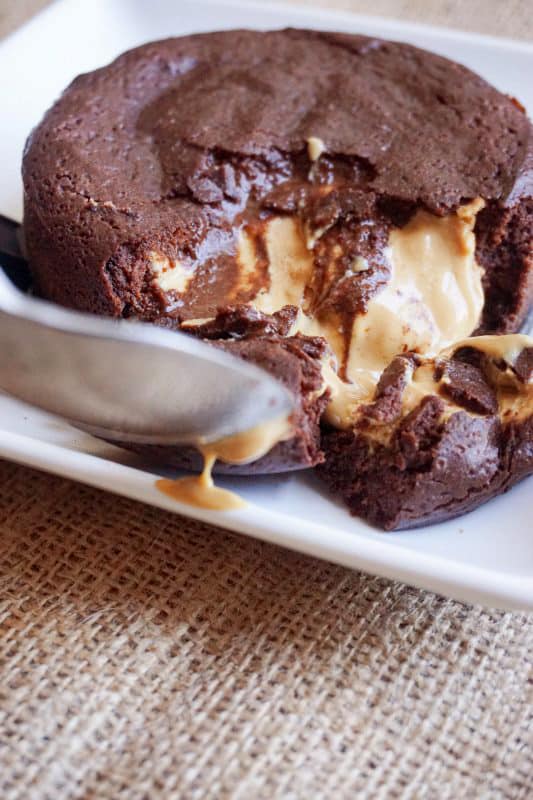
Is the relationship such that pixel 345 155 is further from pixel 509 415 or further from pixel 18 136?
pixel 18 136

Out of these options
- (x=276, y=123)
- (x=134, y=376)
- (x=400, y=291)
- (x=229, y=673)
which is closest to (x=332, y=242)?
(x=400, y=291)

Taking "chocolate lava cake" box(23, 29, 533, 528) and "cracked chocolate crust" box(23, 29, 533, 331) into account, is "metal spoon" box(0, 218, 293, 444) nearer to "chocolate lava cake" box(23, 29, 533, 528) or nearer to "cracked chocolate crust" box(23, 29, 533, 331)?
"chocolate lava cake" box(23, 29, 533, 528)

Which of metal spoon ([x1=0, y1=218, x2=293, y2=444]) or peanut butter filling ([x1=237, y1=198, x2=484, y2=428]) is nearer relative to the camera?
metal spoon ([x1=0, y1=218, x2=293, y2=444])

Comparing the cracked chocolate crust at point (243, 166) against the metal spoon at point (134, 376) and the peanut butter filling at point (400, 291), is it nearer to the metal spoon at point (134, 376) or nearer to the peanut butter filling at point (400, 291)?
the peanut butter filling at point (400, 291)

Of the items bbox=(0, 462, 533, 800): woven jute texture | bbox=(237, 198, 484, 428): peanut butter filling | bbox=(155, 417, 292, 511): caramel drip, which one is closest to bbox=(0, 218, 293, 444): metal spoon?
bbox=(155, 417, 292, 511): caramel drip

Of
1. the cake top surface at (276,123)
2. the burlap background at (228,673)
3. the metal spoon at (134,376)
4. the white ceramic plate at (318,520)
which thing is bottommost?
the burlap background at (228,673)

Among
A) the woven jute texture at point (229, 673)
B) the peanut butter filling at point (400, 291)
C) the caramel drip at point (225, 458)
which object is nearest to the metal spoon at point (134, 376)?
the caramel drip at point (225, 458)

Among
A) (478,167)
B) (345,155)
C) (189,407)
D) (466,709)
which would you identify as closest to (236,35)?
(345,155)

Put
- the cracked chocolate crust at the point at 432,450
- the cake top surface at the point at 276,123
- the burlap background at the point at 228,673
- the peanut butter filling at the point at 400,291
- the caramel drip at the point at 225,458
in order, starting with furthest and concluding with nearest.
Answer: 1. the cake top surface at the point at 276,123
2. the peanut butter filling at the point at 400,291
3. the cracked chocolate crust at the point at 432,450
4. the caramel drip at the point at 225,458
5. the burlap background at the point at 228,673

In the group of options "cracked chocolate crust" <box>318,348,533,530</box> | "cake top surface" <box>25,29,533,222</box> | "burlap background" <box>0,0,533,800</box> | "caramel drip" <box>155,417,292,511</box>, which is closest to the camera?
"burlap background" <box>0,0,533,800</box>
